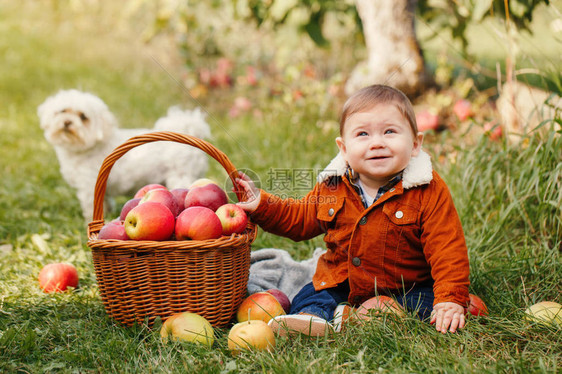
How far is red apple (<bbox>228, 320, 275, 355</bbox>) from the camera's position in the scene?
5.98 ft

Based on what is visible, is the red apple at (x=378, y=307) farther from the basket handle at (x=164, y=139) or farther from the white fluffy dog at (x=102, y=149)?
the white fluffy dog at (x=102, y=149)

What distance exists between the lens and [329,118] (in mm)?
4996

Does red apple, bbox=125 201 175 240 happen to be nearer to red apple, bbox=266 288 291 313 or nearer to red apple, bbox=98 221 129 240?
red apple, bbox=98 221 129 240

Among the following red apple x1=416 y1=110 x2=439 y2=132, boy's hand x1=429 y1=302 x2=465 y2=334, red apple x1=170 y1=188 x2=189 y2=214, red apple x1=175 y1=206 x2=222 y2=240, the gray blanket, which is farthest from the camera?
red apple x1=416 y1=110 x2=439 y2=132

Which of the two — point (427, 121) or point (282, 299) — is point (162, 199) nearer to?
point (282, 299)

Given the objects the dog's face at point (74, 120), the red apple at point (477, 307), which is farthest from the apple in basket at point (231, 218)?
the dog's face at point (74, 120)

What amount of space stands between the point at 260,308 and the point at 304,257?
894mm

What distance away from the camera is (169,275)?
1990mm

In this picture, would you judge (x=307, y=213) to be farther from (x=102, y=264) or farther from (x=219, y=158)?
(x=102, y=264)

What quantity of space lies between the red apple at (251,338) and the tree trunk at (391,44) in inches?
138

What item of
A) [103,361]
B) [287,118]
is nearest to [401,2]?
[287,118]

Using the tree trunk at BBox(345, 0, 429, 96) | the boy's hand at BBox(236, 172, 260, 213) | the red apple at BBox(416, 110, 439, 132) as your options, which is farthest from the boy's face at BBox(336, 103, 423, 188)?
the tree trunk at BBox(345, 0, 429, 96)

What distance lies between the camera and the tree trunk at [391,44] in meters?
4.79

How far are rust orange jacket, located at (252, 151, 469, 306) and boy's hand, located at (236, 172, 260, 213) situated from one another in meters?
0.03
